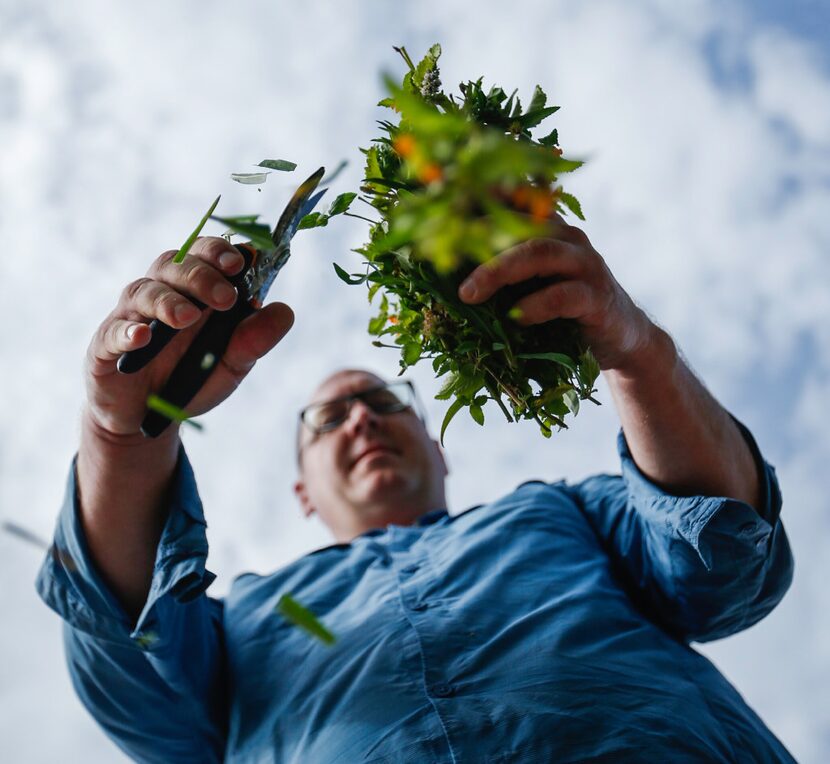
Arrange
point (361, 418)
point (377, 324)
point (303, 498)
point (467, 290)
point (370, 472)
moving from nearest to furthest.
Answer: point (467, 290) → point (377, 324) → point (370, 472) → point (361, 418) → point (303, 498)

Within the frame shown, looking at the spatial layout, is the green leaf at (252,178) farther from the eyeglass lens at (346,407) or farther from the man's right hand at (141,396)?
the eyeglass lens at (346,407)

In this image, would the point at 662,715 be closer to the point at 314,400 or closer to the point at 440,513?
the point at 440,513

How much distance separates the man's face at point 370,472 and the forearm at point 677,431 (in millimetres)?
872

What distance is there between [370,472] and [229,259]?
49.3 inches

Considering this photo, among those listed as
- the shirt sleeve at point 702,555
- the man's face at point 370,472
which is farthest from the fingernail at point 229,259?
the man's face at point 370,472

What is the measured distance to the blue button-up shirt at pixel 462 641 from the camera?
3.65 feet

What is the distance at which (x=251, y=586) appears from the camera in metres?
1.64

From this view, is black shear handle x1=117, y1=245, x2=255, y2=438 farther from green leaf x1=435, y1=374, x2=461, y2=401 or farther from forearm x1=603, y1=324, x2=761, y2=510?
forearm x1=603, y1=324, x2=761, y2=510

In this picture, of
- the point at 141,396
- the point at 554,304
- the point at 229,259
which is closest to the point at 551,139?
the point at 554,304

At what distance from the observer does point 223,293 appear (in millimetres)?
917

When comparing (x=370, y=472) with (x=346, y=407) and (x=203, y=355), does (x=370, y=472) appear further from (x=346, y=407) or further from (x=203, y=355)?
(x=203, y=355)

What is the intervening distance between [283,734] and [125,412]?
0.57 m

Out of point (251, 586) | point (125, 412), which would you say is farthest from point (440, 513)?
point (125, 412)

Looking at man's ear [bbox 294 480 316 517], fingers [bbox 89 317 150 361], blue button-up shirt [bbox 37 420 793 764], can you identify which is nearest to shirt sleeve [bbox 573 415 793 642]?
blue button-up shirt [bbox 37 420 793 764]
